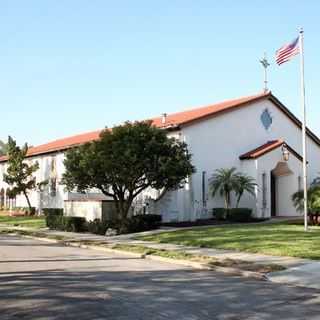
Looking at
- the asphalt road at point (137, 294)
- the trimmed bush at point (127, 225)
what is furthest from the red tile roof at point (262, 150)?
the asphalt road at point (137, 294)

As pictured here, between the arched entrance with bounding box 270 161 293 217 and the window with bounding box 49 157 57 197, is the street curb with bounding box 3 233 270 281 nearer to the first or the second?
the arched entrance with bounding box 270 161 293 217

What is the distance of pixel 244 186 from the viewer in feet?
105

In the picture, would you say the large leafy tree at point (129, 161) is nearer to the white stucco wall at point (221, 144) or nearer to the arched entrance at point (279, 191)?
the white stucco wall at point (221, 144)

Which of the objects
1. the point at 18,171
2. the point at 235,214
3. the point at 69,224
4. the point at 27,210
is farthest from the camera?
the point at 27,210

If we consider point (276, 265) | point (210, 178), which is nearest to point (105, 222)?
point (210, 178)

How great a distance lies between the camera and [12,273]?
13773mm

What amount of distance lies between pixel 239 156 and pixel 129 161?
1057 cm

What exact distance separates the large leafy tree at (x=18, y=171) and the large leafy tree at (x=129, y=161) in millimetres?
20306

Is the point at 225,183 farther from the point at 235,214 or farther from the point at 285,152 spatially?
the point at 285,152

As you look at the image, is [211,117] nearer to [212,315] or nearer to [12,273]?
[12,273]

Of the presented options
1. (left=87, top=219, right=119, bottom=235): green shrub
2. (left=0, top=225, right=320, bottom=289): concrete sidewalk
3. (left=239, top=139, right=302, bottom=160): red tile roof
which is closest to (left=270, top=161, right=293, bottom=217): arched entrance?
(left=239, top=139, right=302, bottom=160): red tile roof

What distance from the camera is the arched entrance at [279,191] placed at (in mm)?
36156

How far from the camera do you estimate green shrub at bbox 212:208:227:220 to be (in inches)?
1236

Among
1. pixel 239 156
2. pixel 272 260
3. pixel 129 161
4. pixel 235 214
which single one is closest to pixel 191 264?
pixel 272 260
